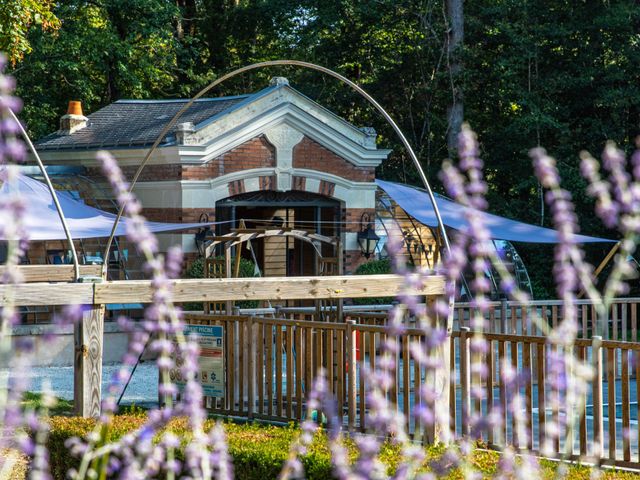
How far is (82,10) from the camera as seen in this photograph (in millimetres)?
29250

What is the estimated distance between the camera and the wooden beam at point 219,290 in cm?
757

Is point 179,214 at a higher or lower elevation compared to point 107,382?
higher

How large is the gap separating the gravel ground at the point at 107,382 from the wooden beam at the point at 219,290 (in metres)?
4.56

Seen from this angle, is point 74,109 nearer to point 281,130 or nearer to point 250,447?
point 281,130

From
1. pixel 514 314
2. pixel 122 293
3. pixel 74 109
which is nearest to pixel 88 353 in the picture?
pixel 122 293

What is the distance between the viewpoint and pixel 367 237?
75.0 feet

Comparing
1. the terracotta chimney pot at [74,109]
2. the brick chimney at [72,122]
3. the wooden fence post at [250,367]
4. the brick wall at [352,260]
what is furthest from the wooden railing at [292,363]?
the terracotta chimney pot at [74,109]

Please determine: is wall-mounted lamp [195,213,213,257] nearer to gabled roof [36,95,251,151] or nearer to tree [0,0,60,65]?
gabled roof [36,95,251,151]

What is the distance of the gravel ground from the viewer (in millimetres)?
13695

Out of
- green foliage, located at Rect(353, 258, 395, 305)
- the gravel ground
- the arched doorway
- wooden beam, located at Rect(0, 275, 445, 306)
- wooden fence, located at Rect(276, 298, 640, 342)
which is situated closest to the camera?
wooden beam, located at Rect(0, 275, 445, 306)

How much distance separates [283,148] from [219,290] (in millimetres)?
14022

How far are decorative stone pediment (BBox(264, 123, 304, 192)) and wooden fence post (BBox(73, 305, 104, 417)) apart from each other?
1391 centimetres

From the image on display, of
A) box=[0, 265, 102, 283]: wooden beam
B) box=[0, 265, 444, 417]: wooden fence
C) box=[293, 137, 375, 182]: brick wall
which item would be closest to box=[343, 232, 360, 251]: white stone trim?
box=[293, 137, 375, 182]: brick wall

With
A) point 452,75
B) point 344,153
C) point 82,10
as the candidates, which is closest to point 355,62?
point 452,75
